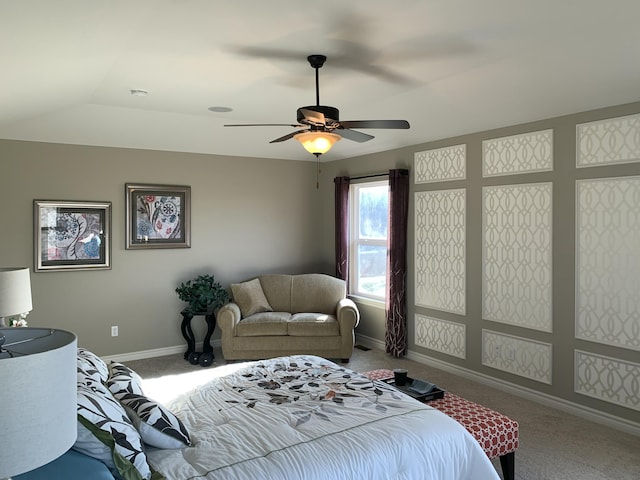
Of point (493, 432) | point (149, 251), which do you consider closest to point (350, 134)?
point (493, 432)

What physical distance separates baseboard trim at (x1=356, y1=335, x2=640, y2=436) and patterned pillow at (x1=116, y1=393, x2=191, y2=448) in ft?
10.8

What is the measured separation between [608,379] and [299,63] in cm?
339

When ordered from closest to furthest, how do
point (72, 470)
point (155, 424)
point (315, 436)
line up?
point (72, 470) < point (155, 424) < point (315, 436)

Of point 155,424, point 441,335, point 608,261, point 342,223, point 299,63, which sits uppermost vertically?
point 299,63

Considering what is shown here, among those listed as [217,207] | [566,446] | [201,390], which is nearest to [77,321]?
[217,207]

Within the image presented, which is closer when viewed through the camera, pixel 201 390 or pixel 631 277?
pixel 201 390

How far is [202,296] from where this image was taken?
5.42 m

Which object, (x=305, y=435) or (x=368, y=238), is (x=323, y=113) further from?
(x=368, y=238)

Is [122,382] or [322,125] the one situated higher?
[322,125]

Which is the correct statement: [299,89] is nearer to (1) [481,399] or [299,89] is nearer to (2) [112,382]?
(2) [112,382]

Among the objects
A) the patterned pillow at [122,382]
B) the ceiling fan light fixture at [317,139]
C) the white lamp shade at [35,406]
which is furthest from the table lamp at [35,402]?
the ceiling fan light fixture at [317,139]

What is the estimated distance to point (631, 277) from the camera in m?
3.71

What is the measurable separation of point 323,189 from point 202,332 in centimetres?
258

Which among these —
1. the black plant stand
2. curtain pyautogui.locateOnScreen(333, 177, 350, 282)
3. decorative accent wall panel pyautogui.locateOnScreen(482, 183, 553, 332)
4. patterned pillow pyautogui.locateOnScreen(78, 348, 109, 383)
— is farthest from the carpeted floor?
patterned pillow pyautogui.locateOnScreen(78, 348, 109, 383)
